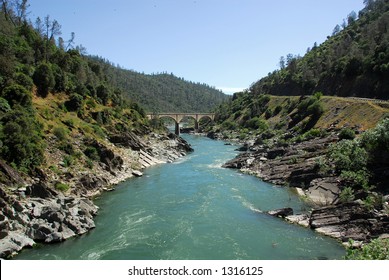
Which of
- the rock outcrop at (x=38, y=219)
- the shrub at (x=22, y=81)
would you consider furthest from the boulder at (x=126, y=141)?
the rock outcrop at (x=38, y=219)

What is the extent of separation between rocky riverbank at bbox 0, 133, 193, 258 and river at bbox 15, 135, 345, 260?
1.24m

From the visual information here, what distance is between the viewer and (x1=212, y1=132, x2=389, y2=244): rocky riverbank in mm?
32469

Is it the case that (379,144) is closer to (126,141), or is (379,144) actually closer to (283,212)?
(283,212)

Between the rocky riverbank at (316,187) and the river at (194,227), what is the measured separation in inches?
64.4

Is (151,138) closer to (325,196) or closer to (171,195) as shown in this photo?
(171,195)

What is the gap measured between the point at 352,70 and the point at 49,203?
3655 inches

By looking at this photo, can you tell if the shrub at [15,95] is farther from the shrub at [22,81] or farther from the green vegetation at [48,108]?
the shrub at [22,81]

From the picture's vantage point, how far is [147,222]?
120 ft

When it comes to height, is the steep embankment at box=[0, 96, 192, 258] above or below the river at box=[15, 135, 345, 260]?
above

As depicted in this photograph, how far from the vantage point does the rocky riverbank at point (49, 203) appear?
3023 centimetres

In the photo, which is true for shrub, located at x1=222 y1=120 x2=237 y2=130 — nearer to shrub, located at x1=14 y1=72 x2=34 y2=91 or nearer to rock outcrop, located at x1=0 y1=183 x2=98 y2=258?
shrub, located at x1=14 y1=72 x2=34 y2=91

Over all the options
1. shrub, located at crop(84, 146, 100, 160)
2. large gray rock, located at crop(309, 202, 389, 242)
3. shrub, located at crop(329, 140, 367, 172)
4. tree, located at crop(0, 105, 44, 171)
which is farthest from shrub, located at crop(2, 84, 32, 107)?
shrub, located at crop(329, 140, 367, 172)

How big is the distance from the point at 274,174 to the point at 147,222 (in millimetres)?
27259

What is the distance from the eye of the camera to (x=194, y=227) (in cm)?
3503
